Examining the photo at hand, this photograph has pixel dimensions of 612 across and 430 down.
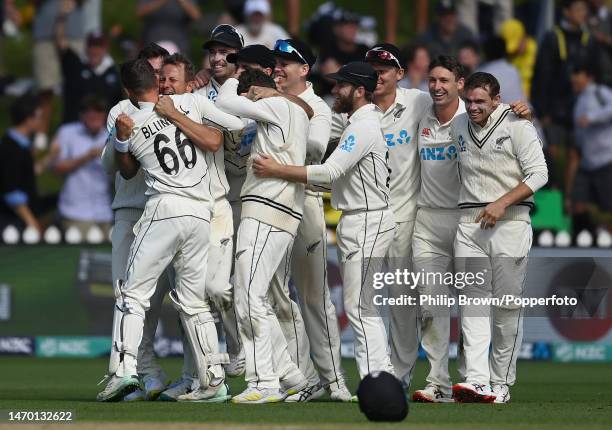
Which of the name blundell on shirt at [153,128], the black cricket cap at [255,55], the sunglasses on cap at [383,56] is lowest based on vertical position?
the name blundell on shirt at [153,128]

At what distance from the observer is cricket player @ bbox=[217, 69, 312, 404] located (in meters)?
10.3

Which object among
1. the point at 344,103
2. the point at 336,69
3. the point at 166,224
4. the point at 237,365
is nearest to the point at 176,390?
the point at 237,365

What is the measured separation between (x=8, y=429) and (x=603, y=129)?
36.2 ft

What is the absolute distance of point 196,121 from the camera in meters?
10.5

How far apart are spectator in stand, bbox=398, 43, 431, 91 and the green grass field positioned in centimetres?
507

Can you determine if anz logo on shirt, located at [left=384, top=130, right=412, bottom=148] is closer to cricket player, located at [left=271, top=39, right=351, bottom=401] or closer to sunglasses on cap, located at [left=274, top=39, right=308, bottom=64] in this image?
cricket player, located at [left=271, top=39, right=351, bottom=401]

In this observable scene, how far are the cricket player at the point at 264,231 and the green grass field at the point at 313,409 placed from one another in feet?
1.25

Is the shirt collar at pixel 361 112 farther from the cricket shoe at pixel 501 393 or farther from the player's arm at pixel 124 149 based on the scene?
the cricket shoe at pixel 501 393

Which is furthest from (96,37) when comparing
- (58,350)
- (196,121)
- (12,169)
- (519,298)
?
(519,298)

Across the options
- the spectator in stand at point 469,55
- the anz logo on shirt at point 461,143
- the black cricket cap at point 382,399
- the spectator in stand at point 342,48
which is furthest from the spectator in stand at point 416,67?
the black cricket cap at point 382,399

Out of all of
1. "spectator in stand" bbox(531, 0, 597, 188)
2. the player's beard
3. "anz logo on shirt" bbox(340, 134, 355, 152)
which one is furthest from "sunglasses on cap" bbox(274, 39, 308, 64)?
"spectator in stand" bbox(531, 0, 597, 188)

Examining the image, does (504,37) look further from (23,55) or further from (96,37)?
(23,55)

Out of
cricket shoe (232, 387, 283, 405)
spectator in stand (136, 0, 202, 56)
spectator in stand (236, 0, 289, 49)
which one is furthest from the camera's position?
spectator in stand (136, 0, 202, 56)

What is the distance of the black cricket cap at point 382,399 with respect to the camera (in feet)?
28.3
